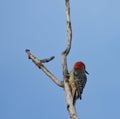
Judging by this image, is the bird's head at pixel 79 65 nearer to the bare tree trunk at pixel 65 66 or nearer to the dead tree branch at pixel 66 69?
the bare tree trunk at pixel 65 66

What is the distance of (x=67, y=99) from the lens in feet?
28.1

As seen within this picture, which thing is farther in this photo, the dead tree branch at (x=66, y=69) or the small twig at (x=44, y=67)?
the small twig at (x=44, y=67)

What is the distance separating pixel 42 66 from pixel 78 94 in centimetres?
116

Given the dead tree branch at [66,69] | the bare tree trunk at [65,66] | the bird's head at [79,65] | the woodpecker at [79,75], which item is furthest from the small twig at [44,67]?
the bird's head at [79,65]

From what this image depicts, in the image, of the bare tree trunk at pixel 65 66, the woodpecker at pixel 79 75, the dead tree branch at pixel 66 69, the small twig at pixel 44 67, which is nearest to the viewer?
the dead tree branch at pixel 66 69

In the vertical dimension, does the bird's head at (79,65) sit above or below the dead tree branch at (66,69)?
above

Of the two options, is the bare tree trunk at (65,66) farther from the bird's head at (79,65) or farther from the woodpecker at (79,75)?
the bird's head at (79,65)

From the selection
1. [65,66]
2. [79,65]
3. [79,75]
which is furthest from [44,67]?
[79,75]

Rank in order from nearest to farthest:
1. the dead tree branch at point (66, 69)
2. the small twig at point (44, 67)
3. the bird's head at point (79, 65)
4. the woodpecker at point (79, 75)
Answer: the dead tree branch at point (66, 69)
the small twig at point (44, 67)
the woodpecker at point (79, 75)
the bird's head at point (79, 65)

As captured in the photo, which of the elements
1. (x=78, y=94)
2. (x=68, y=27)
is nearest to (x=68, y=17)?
(x=68, y=27)

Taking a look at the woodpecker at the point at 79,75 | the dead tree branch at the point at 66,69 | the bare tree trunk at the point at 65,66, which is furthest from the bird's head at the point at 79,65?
the dead tree branch at the point at 66,69

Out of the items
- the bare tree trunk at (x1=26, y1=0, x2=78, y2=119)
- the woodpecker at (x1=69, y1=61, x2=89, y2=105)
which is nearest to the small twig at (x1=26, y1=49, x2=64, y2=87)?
the bare tree trunk at (x1=26, y1=0, x2=78, y2=119)

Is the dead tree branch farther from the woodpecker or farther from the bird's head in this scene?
the bird's head

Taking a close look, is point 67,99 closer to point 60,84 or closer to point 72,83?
point 60,84
